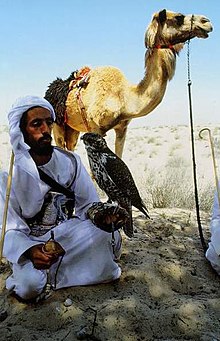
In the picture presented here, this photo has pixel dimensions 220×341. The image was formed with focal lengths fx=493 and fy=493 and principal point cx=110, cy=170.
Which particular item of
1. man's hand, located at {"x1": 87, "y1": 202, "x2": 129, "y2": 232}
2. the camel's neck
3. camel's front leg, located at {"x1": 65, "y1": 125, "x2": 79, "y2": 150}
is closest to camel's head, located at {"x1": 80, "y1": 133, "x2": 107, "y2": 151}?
man's hand, located at {"x1": 87, "y1": 202, "x2": 129, "y2": 232}

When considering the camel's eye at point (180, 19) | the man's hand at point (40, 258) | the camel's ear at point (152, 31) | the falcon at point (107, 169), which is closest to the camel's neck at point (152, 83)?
the camel's ear at point (152, 31)

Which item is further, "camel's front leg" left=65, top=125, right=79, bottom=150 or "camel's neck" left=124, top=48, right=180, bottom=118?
"camel's front leg" left=65, top=125, right=79, bottom=150

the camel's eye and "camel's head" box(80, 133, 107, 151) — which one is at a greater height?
the camel's eye

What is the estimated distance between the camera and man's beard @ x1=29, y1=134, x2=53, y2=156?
11.4ft

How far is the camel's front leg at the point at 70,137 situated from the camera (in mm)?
7352

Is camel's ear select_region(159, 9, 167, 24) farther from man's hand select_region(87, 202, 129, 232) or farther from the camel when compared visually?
man's hand select_region(87, 202, 129, 232)

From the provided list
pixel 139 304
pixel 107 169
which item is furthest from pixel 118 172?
pixel 139 304

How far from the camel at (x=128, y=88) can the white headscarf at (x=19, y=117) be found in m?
2.77

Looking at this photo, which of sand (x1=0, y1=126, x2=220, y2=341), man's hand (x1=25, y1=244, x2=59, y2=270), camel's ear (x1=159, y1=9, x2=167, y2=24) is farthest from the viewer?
camel's ear (x1=159, y1=9, x2=167, y2=24)

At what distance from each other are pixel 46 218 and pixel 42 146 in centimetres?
54

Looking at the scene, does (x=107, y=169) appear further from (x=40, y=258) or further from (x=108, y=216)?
(x=40, y=258)

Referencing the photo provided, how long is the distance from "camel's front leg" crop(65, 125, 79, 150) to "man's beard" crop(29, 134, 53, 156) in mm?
3749

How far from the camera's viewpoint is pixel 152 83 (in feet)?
21.2

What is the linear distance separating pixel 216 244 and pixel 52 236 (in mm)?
1460
